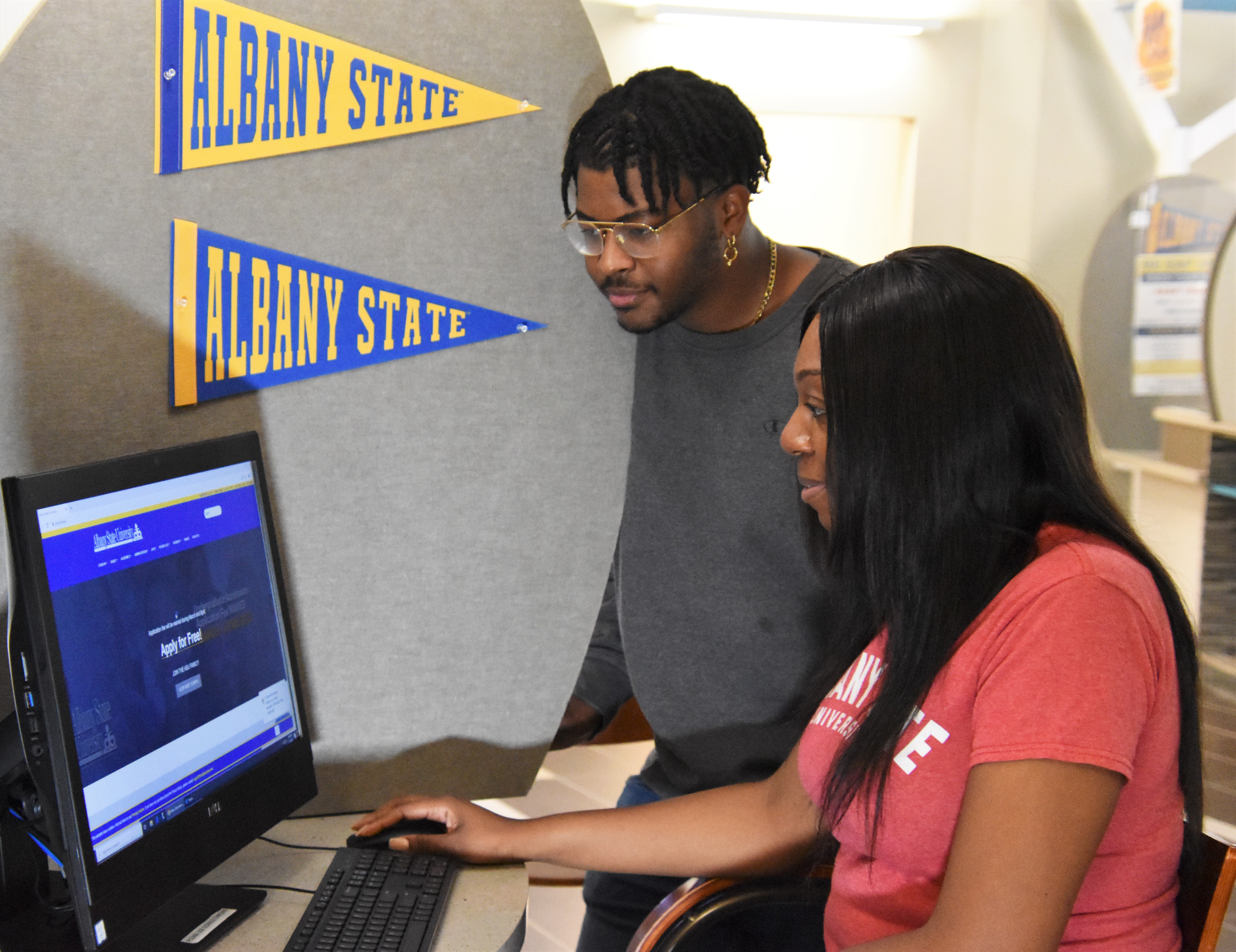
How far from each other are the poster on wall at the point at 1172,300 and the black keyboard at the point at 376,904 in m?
3.92

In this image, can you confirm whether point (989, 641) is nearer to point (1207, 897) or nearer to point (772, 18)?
point (1207, 897)

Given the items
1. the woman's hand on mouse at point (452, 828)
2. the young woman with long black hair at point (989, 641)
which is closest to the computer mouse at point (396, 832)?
the woman's hand on mouse at point (452, 828)

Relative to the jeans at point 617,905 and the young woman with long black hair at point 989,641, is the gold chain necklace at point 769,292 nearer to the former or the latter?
the young woman with long black hair at point 989,641

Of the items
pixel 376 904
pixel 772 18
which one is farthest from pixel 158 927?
pixel 772 18

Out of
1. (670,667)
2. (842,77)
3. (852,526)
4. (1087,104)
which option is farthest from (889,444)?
(1087,104)

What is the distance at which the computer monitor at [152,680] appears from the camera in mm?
937

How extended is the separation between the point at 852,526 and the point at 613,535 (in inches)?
22.1

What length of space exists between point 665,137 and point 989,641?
2.52 feet

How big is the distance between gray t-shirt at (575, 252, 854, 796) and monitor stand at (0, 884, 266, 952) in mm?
639

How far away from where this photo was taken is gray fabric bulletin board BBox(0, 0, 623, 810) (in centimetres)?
121

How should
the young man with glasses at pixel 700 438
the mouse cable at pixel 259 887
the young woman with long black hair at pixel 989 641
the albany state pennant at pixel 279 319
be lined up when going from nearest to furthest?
the young woman with long black hair at pixel 989 641, the mouse cable at pixel 259 887, the albany state pennant at pixel 279 319, the young man with glasses at pixel 700 438

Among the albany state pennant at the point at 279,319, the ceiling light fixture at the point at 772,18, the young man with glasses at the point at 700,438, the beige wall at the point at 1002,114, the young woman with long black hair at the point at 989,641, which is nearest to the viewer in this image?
the young woman with long black hair at the point at 989,641

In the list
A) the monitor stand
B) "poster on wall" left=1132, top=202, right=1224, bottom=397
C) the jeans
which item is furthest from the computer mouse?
"poster on wall" left=1132, top=202, right=1224, bottom=397

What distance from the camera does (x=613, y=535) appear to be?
62.1 inches
